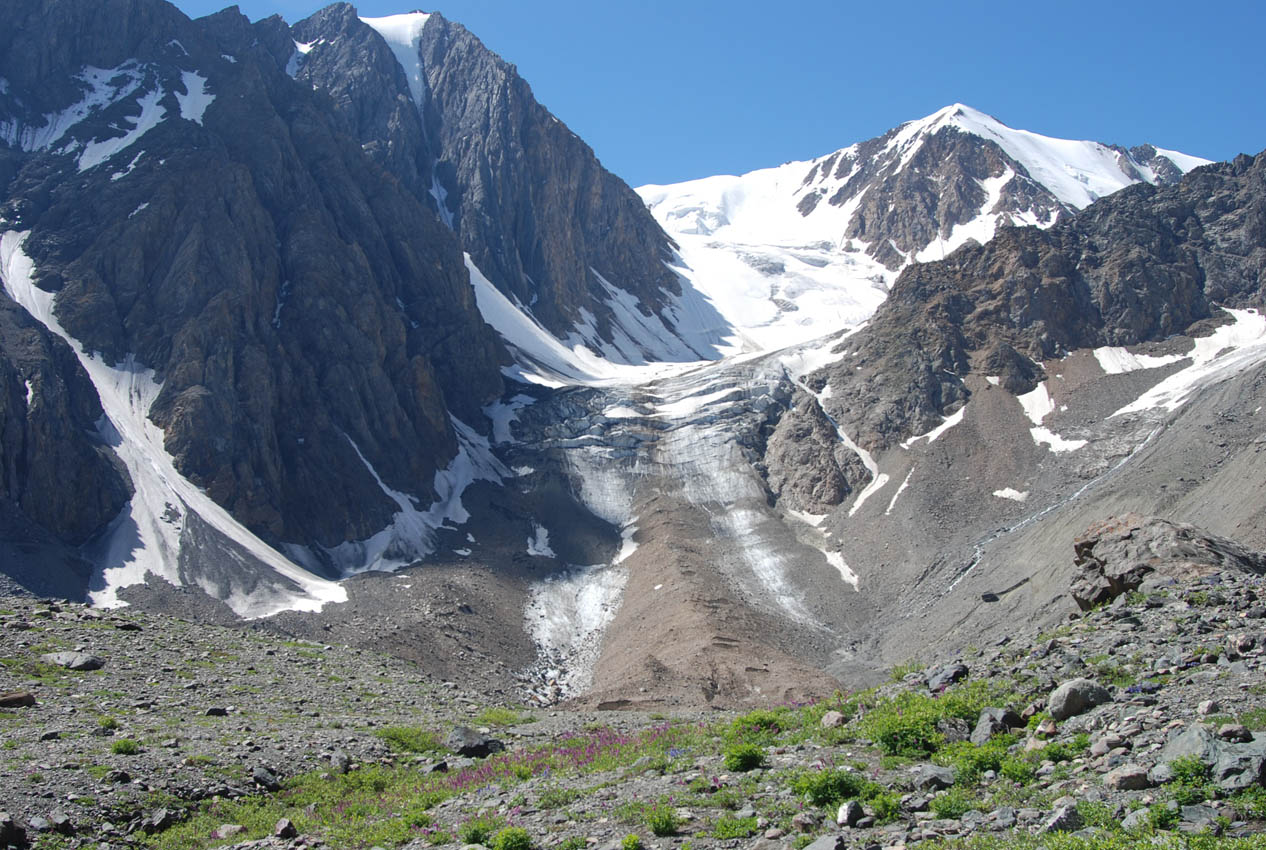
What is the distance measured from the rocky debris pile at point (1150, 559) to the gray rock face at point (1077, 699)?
37.4 feet

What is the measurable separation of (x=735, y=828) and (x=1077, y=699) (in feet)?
19.9

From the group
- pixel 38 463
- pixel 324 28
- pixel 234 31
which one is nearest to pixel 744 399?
pixel 38 463

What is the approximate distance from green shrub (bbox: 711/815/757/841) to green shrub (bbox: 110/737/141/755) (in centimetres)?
1565

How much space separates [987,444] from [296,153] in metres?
84.3

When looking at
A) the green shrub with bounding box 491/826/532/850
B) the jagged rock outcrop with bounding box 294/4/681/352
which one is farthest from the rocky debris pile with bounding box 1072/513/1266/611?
the jagged rock outcrop with bounding box 294/4/681/352

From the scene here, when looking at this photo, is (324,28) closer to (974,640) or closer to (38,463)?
(38,463)

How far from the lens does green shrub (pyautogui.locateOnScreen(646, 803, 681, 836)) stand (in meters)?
13.9

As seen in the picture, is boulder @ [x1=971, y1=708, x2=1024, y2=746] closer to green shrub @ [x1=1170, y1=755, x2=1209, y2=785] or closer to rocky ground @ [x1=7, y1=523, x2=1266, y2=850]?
rocky ground @ [x1=7, y1=523, x2=1266, y2=850]

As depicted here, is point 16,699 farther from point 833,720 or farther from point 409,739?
point 833,720

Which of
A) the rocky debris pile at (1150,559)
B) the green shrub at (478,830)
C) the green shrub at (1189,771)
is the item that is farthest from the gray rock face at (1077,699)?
the rocky debris pile at (1150,559)

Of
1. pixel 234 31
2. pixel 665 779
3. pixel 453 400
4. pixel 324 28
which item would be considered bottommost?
pixel 665 779

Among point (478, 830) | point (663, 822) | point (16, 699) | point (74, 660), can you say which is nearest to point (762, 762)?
point (663, 822)

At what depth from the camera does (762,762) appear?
1692 centimetres

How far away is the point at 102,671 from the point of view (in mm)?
32812
